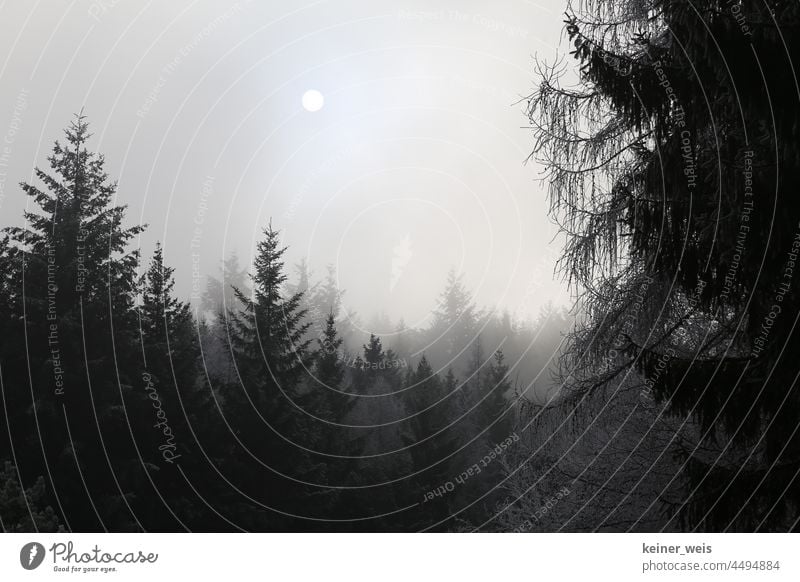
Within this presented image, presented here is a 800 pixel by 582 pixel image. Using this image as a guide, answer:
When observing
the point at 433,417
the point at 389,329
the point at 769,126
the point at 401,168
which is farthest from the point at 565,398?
the point at 389,329

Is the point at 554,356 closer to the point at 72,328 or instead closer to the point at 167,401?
Result: the point at 72,328

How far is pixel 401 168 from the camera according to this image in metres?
15.5

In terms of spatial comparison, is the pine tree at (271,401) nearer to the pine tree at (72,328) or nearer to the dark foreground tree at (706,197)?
the pine tree at (72,328)

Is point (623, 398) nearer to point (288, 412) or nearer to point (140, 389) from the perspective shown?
point (140, 389)

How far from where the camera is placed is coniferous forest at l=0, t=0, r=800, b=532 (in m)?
4.83

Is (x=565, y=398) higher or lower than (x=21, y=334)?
lower

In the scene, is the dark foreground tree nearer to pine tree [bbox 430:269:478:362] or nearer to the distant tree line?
the distant tree line

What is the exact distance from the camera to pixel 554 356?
22.0ft

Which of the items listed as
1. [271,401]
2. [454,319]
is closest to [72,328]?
[271,401]
